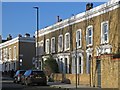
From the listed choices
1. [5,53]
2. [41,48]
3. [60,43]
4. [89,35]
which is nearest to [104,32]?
[89,35]

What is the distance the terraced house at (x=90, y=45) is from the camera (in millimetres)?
28281

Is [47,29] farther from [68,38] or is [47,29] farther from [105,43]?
[105,43]

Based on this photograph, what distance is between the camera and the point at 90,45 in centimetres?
3666

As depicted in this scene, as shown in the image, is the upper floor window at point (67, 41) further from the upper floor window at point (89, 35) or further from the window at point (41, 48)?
the window at point (41, 48)

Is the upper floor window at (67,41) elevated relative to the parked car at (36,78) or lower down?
elevated

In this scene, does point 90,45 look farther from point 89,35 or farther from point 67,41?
point 67,41

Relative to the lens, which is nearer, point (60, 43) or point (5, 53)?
point (60, 43)

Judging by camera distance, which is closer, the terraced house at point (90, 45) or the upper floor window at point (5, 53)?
the terraced house at point (90, 45)

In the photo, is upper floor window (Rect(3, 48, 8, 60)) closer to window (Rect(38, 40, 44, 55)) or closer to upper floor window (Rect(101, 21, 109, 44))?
window (Rect(38, 40, 44, 55))

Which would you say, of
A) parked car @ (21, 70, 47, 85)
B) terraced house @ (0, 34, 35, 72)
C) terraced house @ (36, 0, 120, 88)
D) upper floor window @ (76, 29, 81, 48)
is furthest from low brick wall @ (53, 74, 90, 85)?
terraced house @ (0, 34, 35, 72)

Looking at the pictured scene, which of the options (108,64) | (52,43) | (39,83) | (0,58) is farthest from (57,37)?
(0,58)

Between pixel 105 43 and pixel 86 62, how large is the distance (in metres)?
5.06

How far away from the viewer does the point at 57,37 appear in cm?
4669

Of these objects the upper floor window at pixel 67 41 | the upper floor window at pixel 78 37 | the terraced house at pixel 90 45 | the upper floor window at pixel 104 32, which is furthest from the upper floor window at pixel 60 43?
the upper floor window at pixel 104 32
